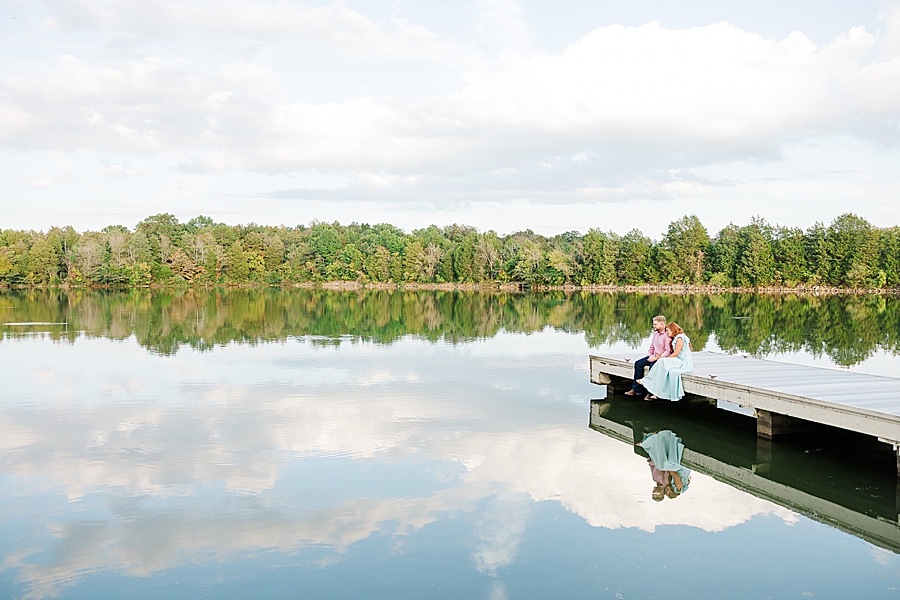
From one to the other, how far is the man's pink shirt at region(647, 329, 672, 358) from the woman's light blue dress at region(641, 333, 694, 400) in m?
0.15

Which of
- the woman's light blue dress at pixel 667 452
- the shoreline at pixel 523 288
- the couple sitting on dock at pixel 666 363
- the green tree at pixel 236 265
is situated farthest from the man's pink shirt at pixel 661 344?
the green tree at pixel 236 265

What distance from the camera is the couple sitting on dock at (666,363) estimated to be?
10.1 meters

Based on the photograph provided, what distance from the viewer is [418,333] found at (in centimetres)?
2311

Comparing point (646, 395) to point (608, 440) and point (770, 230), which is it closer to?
point (608, 440)

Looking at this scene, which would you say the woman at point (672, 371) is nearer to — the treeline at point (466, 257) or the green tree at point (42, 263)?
the treeline at point (466, 257)

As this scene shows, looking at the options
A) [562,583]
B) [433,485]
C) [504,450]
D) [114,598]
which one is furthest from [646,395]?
[114,598]

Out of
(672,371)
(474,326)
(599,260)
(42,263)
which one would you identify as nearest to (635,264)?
(599,260)

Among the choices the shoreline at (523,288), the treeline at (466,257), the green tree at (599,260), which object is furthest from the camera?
the green tree at (599,260)

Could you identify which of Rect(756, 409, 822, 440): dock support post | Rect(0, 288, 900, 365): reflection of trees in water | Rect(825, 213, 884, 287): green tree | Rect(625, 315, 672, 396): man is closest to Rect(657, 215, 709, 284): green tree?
Rect(825, 213, 884, 287): green tree

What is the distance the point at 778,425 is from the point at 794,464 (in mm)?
887

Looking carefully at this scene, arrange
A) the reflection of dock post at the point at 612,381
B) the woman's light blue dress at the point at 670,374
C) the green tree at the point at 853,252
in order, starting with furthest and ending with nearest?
the green tree at the point at 853,252 < the reflection of dock post at the point at 612,381 < the woman's light blue dress at the point at 670,374

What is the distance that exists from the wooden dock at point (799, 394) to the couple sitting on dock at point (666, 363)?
6.5 inches

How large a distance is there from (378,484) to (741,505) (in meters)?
3.62

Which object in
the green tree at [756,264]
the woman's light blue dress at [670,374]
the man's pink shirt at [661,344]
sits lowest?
the woman's light blue dress at [670,374]
